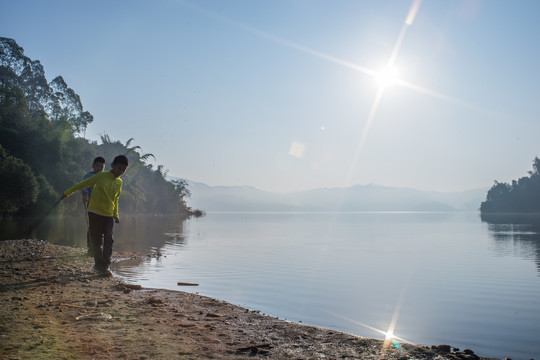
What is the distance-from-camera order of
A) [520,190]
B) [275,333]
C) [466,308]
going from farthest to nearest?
1. [520,190]
2. [466,308]
3. [275,333]

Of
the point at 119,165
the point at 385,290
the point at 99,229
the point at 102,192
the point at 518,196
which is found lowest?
the point at 385,290

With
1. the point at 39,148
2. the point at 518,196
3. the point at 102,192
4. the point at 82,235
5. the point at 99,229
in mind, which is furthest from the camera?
the point at 518,196

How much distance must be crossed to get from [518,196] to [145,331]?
551 ft

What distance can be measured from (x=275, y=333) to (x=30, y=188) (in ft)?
134

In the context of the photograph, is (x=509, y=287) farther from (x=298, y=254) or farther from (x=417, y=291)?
(x=298, y=254)

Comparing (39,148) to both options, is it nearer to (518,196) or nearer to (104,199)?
(104,199)

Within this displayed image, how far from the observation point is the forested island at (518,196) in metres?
144

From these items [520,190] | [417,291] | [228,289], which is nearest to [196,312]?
[228,289]

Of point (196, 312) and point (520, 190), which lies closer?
point (196, 312)

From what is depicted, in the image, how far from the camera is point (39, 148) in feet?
166

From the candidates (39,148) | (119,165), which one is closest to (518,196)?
(39,148)

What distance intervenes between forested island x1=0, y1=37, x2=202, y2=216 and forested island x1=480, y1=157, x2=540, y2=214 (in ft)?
405

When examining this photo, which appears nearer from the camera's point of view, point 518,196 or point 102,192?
point 102,192

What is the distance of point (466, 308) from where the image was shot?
9.51 m
